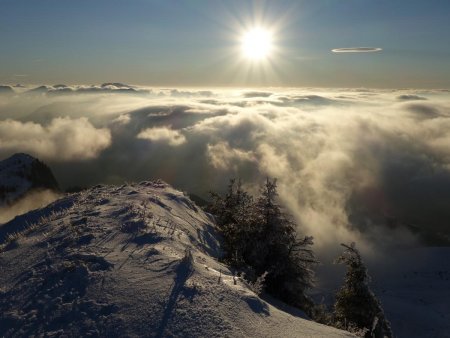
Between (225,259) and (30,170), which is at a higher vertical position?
(225,259)

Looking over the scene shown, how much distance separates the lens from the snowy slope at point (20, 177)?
5945 inches

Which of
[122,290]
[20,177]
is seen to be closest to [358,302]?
[122,290]

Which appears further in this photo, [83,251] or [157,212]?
[157,212]

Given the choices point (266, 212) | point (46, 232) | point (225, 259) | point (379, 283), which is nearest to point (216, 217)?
point (266, 212)

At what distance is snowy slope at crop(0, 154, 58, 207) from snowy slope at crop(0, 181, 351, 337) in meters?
153

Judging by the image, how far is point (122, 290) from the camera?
9.02 m

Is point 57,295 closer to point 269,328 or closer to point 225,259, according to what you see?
point 269,328

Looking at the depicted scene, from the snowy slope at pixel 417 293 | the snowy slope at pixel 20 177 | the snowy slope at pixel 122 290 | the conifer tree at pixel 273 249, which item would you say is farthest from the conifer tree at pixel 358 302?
the snowy slope at pixel 20 177

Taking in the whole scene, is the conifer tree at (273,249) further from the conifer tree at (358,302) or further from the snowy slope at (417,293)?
the snowy slope at (417,293)

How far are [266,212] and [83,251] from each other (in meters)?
10.3

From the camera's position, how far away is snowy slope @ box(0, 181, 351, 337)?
7809 mm

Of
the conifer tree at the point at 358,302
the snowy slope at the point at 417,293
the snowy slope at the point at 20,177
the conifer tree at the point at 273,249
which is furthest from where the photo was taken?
the snowy slope at the point at 20,177

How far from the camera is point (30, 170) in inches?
6560

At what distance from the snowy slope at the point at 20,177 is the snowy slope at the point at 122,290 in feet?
502
